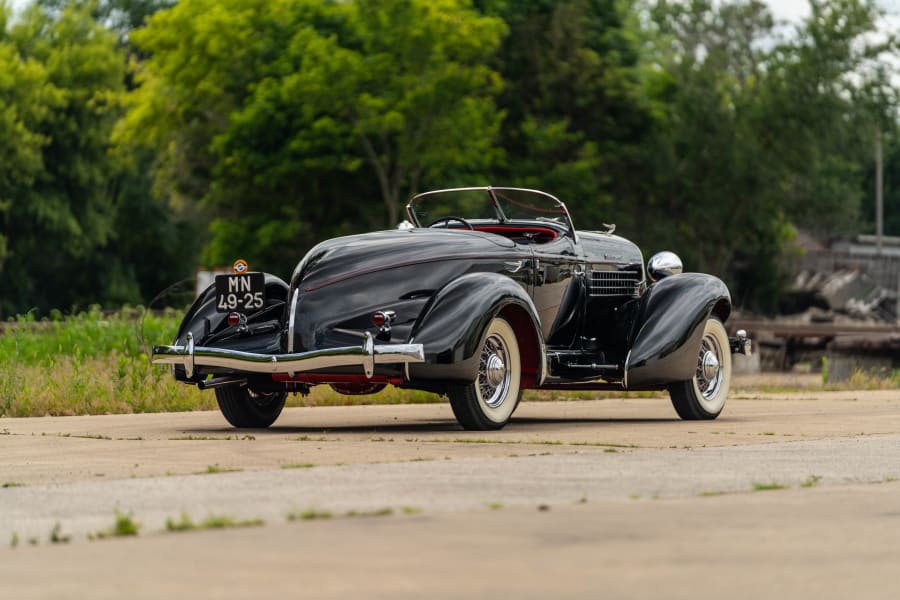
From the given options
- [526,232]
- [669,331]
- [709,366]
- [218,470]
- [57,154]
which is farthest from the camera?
[57,154]

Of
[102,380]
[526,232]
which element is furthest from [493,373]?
[102,380]

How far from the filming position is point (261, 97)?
161ft

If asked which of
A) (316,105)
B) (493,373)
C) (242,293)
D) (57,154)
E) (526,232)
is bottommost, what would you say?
(493,373)

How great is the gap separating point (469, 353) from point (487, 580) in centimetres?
651

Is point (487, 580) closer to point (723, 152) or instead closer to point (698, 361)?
point (698, 361)

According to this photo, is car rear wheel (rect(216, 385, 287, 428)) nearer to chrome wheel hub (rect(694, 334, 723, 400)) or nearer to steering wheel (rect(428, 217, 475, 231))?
steering wheel (rect(428, 217, 475, 231))

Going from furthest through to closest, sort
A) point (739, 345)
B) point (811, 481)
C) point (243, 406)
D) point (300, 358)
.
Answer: point (739, 345) → point (243, 406) → point (300, 358) → point (811, 481)

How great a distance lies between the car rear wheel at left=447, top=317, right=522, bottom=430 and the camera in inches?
463

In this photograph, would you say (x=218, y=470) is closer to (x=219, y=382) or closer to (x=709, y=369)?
(x=219, y=382)

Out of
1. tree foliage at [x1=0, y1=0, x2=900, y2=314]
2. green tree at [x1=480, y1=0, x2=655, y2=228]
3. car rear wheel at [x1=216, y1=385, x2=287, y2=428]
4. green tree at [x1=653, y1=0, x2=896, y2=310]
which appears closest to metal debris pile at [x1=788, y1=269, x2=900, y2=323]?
tree foliage at [x1=0, y1=0, x2=900, y2=314]

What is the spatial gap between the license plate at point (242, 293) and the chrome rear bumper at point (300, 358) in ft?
1.30

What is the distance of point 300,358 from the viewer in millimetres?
11469

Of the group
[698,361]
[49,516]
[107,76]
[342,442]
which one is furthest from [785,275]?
[49,516]

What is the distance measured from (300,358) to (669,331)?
341 cm
